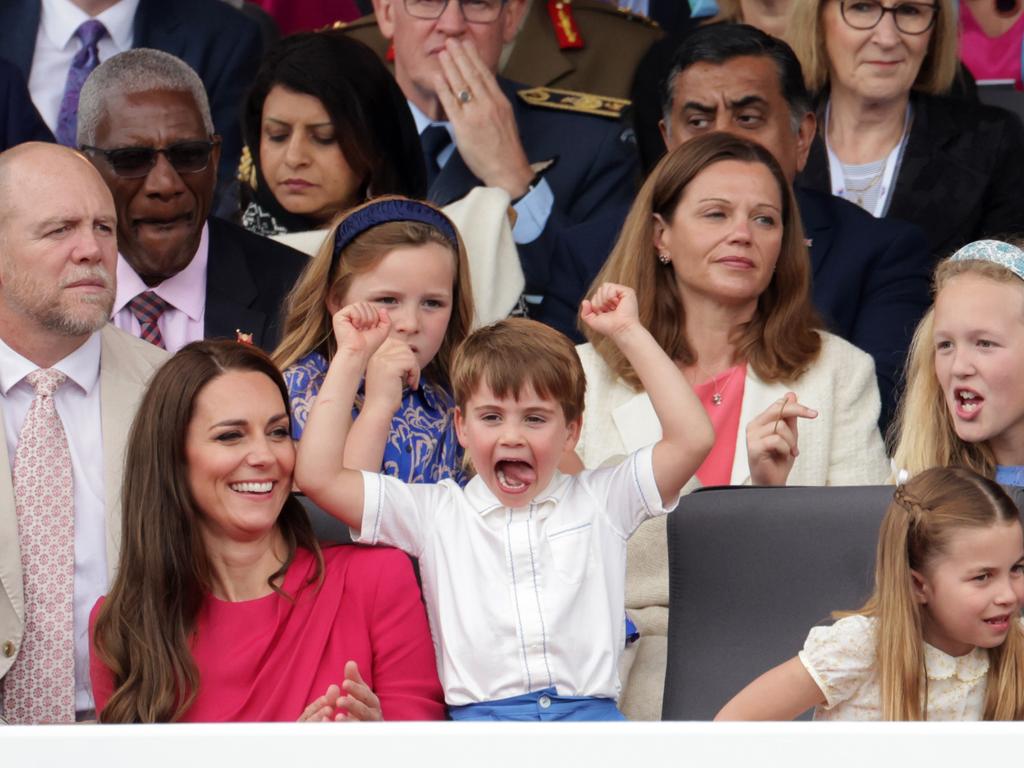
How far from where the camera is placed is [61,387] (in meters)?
3.38

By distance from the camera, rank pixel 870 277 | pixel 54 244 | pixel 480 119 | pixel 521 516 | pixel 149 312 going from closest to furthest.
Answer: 1. pixel 521 516
2. pixel 54 244
3. pixel 149 312
4. pixel 870 277
5. pixel 480 119

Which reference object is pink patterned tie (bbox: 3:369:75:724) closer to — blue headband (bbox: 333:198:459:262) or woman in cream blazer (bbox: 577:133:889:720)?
blue headband (bbox: 333:198:459:262)

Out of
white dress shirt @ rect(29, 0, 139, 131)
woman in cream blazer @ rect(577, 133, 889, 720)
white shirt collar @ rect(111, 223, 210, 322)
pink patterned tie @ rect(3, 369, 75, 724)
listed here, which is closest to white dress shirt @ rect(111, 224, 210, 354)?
white shirt collar @ rect(111, 223, 210, 322)

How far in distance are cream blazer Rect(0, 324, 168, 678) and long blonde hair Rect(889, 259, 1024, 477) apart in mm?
1315

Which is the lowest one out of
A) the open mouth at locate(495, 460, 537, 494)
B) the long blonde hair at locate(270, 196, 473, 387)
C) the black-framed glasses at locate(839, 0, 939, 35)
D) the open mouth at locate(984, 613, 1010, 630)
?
the open mouth at locate(984, 613, 1010, 630)

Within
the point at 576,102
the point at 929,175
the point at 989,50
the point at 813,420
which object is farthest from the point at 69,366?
the point at 989,50

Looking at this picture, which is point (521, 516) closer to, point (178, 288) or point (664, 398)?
point (664, 398)

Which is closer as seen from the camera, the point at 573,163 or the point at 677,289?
the point at 677,289

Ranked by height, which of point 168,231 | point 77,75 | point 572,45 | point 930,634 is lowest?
point 930,634

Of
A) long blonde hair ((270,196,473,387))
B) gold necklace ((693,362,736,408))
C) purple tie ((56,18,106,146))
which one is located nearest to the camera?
long blonde hair ((270,196,473,387))

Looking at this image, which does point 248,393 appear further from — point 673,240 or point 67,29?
point 67,29

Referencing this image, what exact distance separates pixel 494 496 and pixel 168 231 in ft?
4.31

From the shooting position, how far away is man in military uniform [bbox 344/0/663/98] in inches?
196

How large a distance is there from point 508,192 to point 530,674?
5.93 feet
